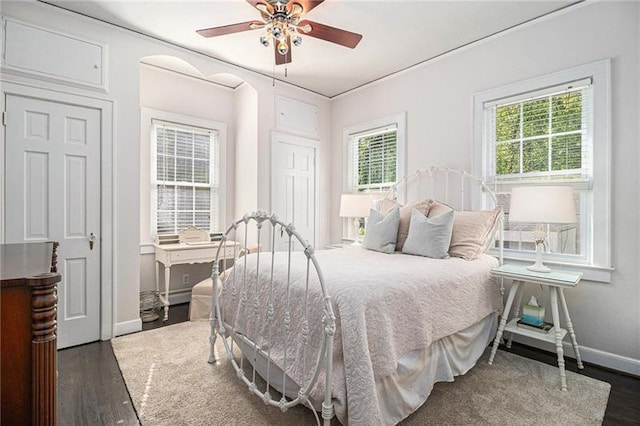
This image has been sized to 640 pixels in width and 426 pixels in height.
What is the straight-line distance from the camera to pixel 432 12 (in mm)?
2736

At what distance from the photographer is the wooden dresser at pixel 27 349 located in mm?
954

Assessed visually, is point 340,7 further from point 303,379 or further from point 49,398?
point 49,398

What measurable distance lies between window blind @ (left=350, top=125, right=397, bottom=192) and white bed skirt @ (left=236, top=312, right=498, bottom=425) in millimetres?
2169

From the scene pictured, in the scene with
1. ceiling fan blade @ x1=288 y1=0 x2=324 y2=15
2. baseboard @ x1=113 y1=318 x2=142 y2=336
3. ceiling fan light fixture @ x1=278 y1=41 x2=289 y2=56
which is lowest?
baseboard @ x1=113 y1=318 x2=142 y2=336

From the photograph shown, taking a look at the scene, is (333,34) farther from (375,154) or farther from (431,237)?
(375,154)

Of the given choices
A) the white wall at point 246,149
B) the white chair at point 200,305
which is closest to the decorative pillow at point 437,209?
the white wall at point 246,149

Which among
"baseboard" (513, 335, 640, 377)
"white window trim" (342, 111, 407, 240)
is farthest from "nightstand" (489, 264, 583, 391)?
"white window trim" (342, 111, 407, 240)

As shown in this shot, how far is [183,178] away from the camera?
418 centimetres

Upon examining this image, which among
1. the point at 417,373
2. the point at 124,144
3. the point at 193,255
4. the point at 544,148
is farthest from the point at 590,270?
the point at 124,144

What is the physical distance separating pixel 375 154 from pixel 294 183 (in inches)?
46.1

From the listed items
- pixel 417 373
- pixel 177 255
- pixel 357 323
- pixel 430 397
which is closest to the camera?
pixel 357 323

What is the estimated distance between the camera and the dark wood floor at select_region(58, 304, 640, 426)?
71.9 inches

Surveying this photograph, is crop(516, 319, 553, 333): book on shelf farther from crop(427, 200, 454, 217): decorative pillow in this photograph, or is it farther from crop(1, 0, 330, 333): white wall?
crop(1, 0, 330, 333): white wall

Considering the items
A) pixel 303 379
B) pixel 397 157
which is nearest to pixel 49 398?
pixel 303 379
